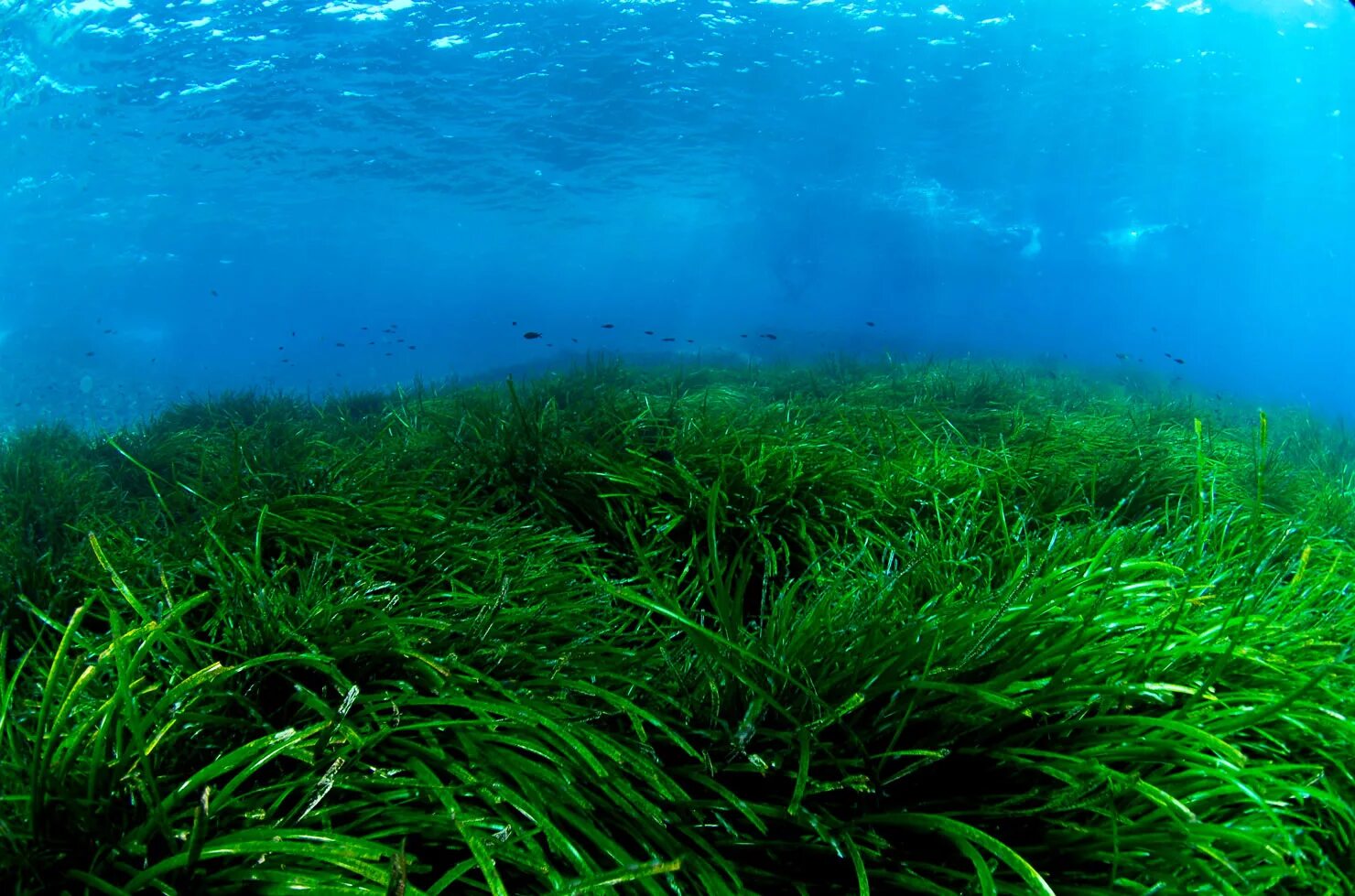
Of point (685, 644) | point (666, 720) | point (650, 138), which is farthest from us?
point (650, 138)

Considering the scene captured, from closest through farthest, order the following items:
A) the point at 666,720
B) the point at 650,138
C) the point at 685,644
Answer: the point at 666,720
the point at 685,644
the point at 650,138

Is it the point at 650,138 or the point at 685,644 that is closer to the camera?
the point at 685,644

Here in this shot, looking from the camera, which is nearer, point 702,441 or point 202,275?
point 702,441

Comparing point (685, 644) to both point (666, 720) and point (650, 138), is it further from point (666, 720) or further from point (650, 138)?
point (650, 138)

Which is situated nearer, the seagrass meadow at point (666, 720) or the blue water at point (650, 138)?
the seagrass meadow at point (666, 720)

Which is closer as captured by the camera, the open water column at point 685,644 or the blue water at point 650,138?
the open water column at point 685,644

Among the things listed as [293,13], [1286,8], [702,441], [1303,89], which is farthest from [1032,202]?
[702,441]

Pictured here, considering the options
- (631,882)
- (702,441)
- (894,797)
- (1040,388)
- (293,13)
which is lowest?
(1040,388)

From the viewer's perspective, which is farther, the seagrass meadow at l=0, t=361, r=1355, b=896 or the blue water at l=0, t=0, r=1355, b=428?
the blue water at l=0, t=0, r=1355, b=428

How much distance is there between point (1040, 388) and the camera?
990 centimetres

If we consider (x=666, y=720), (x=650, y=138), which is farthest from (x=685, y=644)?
(x=650, y=138)

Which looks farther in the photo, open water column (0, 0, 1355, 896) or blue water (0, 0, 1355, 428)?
blue water (0, 0, 1355, 428)

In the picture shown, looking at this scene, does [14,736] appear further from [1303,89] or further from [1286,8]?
[1303,89]

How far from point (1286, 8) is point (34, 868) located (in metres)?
40.8
